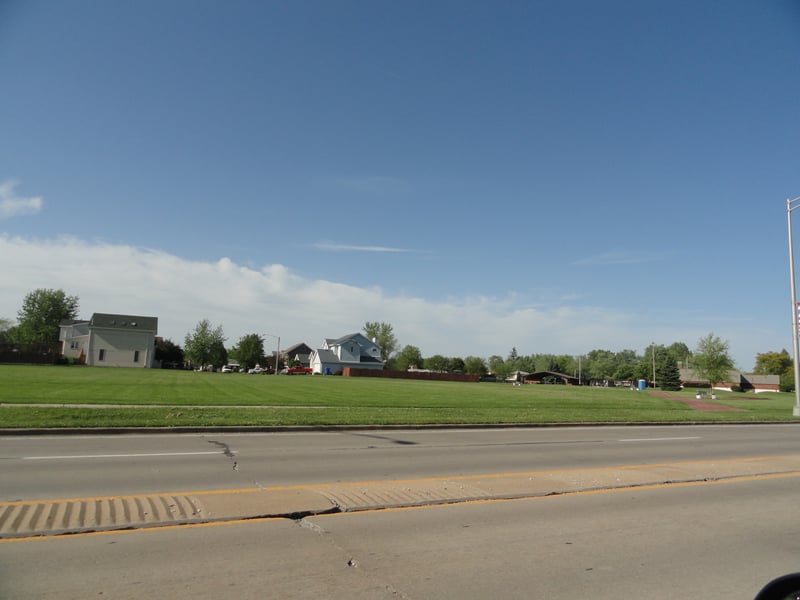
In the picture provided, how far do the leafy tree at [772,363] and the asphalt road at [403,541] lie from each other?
172 meters

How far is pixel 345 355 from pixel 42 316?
220 feet

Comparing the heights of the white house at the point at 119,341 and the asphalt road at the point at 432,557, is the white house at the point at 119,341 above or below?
above

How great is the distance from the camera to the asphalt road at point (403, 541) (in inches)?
190

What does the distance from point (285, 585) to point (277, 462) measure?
6.27 metres

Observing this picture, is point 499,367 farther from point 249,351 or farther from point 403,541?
point 403,541

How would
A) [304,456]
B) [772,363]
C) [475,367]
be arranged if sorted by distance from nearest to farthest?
[304,456], [475,367], [772,363]

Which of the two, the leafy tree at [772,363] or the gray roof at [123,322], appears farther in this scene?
the leafy tree at [772,363]

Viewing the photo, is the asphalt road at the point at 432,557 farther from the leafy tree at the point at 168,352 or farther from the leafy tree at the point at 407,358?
the leafy tree at the point at 407,358

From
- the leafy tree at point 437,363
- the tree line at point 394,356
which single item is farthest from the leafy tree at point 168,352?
the leafy tree at point 437,363

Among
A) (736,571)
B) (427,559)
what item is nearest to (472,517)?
(427,559)

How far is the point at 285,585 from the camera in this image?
477 cm

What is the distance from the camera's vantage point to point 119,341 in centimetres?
8269

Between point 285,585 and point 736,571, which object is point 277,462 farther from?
point 736,571

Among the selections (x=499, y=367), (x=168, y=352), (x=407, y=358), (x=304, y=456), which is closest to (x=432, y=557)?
(x=304, y=456)
